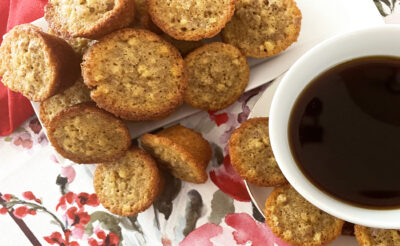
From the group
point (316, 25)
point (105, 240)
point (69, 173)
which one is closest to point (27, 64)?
point (69, 173)

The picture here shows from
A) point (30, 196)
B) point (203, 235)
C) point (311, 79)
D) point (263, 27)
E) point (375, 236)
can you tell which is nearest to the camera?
point (311, 79)

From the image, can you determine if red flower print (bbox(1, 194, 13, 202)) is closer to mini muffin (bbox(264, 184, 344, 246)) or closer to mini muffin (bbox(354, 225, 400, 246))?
mini muffin (bbox(264, 184, 344, 246))

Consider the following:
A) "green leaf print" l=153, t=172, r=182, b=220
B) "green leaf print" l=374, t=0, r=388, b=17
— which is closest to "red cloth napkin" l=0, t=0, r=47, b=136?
"green leaf print" l=153, t=172, r=182, b=220

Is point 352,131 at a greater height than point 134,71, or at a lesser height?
lesser

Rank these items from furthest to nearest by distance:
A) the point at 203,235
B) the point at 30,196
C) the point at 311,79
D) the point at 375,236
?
the point at 30,196
the point at 203,235
the point at 375,236
the point at 311,79

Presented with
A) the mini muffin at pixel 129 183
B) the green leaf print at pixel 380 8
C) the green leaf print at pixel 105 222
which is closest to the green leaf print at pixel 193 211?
the mini muffin at pixel 129 183

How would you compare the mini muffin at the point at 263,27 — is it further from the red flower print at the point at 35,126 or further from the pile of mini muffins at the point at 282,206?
the red flower print at the point at 35,126

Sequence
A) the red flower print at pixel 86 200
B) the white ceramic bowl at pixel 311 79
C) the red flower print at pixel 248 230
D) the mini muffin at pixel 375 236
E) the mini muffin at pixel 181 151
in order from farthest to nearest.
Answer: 1. the red flower print at pixel 86 200
2. the red flower print at pixel 248 230
3. the mini muffin at pixel 181 151
4. the mini muffin at pixel 375 236
5. the white ceramic bowl at pixel 311 79

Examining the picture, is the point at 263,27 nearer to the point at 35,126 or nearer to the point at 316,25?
the point at 316,25

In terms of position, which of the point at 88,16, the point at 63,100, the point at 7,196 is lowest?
the point at 7,196
